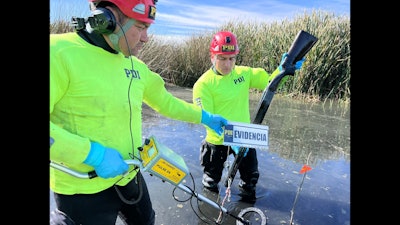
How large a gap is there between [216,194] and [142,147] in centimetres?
245

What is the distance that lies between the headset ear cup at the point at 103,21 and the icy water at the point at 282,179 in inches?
49.2

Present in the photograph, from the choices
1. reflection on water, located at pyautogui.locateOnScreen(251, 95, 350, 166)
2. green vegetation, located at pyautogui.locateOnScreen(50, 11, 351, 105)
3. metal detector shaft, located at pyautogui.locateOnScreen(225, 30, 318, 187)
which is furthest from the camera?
green vegetation, located at pyautogui.locateOnScreen(50, 11, 351, 105)

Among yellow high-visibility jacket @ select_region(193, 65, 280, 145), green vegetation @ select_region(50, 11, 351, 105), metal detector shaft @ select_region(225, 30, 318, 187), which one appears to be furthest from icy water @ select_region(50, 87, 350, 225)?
green vegetation @ select_region(50, 11, 351, 105)

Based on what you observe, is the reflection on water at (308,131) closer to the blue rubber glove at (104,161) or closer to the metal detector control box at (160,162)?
the metal detector control box at (160,162)

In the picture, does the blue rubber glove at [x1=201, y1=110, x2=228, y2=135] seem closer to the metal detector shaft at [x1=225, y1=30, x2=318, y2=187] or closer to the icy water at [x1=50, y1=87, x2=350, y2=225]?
the icy water at [x1=50, y1=87, x2=350, y2=225]

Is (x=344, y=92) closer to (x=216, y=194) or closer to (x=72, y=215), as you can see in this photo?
(x=216, y=194)

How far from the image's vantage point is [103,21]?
182 centimetres

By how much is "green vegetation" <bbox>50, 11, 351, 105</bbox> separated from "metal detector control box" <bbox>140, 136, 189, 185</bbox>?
9.19 m

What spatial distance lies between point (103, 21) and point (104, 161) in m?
0.75

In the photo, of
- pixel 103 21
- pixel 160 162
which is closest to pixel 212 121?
pixel 160 162

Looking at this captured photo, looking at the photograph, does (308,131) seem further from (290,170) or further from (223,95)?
(223,95)

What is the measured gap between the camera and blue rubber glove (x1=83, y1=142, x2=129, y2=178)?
1736 mm

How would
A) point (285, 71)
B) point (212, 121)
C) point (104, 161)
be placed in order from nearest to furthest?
1. point (104, 161)
2. point (212, 121)
3. point (285, 71)

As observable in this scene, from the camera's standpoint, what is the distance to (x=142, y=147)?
82.0 inches
